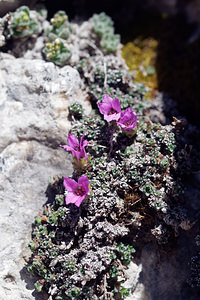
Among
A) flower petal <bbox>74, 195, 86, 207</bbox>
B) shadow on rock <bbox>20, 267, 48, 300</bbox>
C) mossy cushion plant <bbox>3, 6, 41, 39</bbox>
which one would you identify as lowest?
shadow on rock <bbox>20, 267, 48, 300</bbox>

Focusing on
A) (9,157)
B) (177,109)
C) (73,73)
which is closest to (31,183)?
(9,157)

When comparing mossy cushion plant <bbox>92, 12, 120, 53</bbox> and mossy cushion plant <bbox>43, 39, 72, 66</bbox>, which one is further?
mossy cushion plant <bbox>92, 12, 120, 53</bbox>

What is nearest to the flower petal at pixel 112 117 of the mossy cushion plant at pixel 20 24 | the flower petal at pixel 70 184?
the flower petal at pixel 70 184

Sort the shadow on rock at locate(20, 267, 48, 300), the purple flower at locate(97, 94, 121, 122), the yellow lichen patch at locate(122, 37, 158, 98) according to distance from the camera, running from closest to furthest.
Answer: the shadow on rock at locate(20, 267, 48, 300), the purple flower at locate(97, 94, 121, 122), the yellow lichen patch at locate(122, 37, 158, 98)

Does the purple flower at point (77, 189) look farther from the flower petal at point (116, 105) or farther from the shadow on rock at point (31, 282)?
the shadow on rock at point (31, 282)

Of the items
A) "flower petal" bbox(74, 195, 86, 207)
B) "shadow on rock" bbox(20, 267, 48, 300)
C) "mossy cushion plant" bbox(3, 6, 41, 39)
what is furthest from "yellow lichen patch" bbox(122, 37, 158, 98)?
"shadow on rock" bbox(20, 267, 48, 300)

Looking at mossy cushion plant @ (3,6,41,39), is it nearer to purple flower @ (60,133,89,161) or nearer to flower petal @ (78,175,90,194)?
purple flower @ (60,133,89,161)
